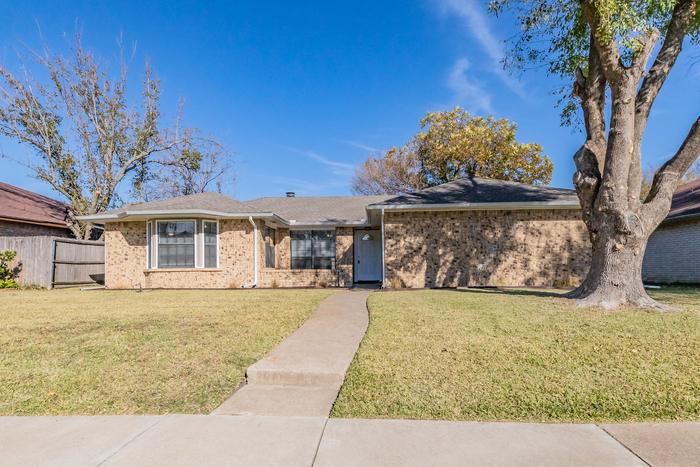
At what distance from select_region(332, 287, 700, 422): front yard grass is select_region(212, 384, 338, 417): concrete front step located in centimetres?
18

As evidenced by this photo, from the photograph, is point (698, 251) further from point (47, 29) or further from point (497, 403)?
point (47, 29)

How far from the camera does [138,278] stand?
1271 centimetres

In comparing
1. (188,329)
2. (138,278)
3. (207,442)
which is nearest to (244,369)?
(207,442)

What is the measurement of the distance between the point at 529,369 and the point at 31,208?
851 inches

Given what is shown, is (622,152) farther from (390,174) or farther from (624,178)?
(390,174)

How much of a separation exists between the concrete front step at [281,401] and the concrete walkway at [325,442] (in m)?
0.14

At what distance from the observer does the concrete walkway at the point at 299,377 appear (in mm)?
3074

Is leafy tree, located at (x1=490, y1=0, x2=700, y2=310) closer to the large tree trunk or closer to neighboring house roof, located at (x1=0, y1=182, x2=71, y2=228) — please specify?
the large tree trunk

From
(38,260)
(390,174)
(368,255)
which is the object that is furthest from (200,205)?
(390,174)

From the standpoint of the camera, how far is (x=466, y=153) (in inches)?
898

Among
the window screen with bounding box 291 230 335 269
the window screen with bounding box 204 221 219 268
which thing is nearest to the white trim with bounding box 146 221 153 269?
the window screen with bounding box 204 221 219 268

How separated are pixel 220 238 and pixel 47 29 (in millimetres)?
13673

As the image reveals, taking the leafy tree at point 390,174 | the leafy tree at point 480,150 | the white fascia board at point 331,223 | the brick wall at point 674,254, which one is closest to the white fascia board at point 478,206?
the white fascia board at point 331,223

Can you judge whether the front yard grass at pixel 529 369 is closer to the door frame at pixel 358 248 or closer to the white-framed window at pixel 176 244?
the white-framed window at pixel 176 244
